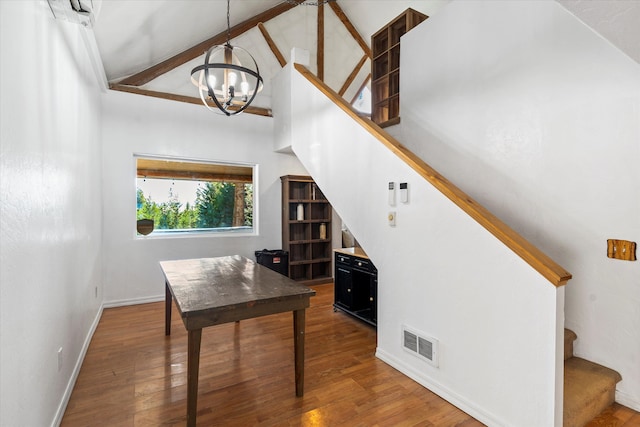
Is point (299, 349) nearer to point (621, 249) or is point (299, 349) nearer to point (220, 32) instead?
point (621, 249)

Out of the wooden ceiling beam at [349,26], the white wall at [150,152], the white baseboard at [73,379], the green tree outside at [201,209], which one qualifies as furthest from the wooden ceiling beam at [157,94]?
the wooden ceiling beam at [349,26]

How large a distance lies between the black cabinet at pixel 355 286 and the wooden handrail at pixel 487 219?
1.41m

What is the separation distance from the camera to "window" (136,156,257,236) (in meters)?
4.73

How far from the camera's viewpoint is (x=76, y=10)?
6.28 feet

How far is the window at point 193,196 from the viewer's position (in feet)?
15.5

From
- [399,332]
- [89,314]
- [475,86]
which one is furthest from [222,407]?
[475,86]

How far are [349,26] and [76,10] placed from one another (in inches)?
228

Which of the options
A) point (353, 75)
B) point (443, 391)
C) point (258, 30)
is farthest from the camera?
point (353, 75)

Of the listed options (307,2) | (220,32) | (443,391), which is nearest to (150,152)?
(220,32)

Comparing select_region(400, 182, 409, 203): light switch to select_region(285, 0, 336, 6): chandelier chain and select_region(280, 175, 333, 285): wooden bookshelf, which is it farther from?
select_region(285, 0, 336, 6): chandelier chain

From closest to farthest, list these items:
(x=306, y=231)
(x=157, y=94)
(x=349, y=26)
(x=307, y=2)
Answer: (x=157, y=94) → (x=306, y=231) → (x=307, y=2) → (x=349, y=26)

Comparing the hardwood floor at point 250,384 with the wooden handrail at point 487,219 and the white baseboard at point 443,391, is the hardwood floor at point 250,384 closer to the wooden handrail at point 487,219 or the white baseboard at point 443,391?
the white baseboard at point 443,391

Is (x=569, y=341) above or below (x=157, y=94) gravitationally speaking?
below

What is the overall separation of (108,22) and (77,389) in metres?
3.37
